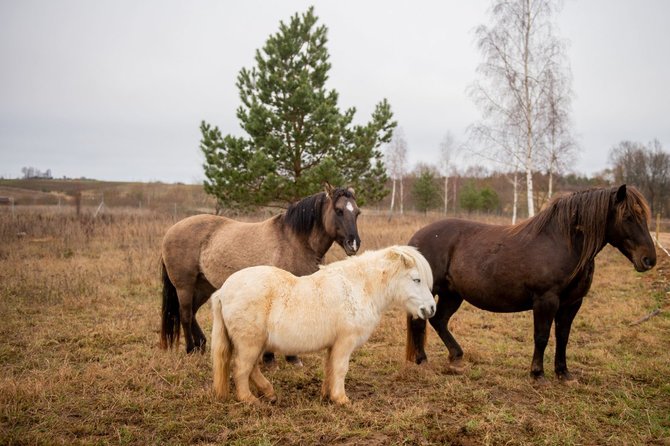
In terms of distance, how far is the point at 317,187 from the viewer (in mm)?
13242

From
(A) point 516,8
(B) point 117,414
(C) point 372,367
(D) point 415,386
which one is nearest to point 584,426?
(D) point 415,386

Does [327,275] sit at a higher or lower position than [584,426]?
higher

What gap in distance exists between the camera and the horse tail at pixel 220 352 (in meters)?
4.10

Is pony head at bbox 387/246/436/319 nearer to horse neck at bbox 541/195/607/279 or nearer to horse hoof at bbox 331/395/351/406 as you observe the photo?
horse hoof at bbox 331/395/351/406

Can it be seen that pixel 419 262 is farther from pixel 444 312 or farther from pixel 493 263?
pixel 444 312

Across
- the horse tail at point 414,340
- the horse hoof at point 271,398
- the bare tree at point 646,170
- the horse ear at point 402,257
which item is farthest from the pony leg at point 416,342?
the bare tree at point 646,170

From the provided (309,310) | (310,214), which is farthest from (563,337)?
(310,214)

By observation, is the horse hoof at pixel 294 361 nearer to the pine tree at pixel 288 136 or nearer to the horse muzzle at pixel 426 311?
the horse muzzle at pixel 426 311

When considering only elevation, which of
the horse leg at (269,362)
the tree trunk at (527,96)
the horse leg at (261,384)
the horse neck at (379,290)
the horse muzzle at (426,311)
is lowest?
the horse leg at (269,362)

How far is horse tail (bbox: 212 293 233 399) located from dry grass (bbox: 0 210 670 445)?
0.48 ft

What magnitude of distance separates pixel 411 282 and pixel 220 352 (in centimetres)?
200

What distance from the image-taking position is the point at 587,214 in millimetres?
4789

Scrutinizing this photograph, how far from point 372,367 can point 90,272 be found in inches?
339

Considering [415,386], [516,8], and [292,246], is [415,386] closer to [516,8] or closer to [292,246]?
[292,246]
